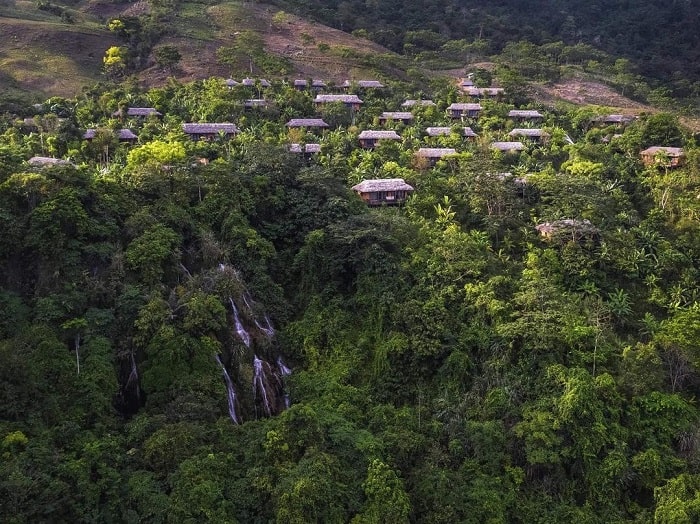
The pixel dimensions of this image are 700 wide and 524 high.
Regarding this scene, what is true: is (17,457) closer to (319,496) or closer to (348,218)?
(319,496)

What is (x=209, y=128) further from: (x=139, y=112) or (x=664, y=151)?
(x=664, y=151)

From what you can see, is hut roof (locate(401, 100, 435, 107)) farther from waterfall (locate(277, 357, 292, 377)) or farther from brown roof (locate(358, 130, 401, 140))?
waterfall (locate(277, 357, 292, 377))

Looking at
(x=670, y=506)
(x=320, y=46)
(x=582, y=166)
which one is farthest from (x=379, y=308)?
(x=320, y=46)

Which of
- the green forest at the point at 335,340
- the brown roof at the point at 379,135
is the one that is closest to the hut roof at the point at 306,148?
the green forest at the point at 335,340

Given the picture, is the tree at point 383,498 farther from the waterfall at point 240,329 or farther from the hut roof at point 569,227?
the hut roof at point 569,227

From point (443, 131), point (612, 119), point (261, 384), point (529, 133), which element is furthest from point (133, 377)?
point (612, 119)

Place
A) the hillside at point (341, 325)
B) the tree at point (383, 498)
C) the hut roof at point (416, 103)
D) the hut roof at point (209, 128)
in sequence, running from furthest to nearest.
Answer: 1. the hut roof at point (416, 103)
2. the hut roof at point (209, 128)
3. the hillside at point (341, 325)
4. the tree at point (383, 498)
